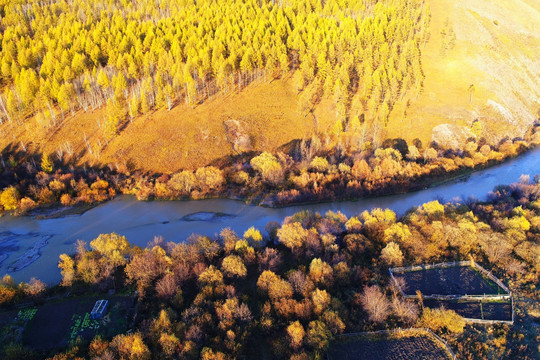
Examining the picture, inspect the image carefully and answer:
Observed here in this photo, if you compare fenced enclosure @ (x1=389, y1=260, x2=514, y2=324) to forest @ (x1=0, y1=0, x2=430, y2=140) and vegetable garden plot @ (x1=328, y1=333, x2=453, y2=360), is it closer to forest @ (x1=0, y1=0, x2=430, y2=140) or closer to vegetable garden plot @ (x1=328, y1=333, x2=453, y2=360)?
vegetable garden plot @ (x1=328, y1=333, x2=453, y2=360)

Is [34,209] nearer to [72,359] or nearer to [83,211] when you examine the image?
[83,211]

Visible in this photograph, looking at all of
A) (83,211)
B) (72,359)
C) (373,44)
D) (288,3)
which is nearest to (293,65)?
(373,44)

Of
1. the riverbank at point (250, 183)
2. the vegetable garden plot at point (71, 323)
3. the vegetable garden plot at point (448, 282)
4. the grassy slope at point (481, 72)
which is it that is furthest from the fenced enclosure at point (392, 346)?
the grassy slope at point (481, 72)

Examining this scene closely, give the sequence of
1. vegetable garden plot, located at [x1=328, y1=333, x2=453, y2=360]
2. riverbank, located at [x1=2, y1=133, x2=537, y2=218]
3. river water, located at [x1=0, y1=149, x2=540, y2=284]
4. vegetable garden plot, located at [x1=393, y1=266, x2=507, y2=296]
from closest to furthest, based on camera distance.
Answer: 1. vegetable garden plot, located at [x1=328, y1=333, x2=453, y2=360]
2. vegetable garden plot, located at [x1=393, y1=266, x2=507, y2=296]
3. river water, located at [x1=0, y1=149, x2=540, y2=284]
4. riverbank, located at [x1=2, y1=133, x2=537, y2=218]

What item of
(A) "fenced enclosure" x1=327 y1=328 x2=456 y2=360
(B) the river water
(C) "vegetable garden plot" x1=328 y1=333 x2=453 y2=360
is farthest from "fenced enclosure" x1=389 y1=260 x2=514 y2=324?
(B) the river water

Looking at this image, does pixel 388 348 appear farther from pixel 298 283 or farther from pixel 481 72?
pixel 481 72

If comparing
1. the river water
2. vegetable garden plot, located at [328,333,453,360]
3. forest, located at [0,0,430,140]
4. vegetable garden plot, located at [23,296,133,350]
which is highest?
forest, located at [0,0,430,140]

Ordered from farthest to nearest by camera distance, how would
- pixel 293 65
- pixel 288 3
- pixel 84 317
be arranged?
pixel 288 3 → pixel 293 65 → pixel 84 317

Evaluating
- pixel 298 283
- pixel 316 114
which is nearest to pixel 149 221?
pixel 298 283
